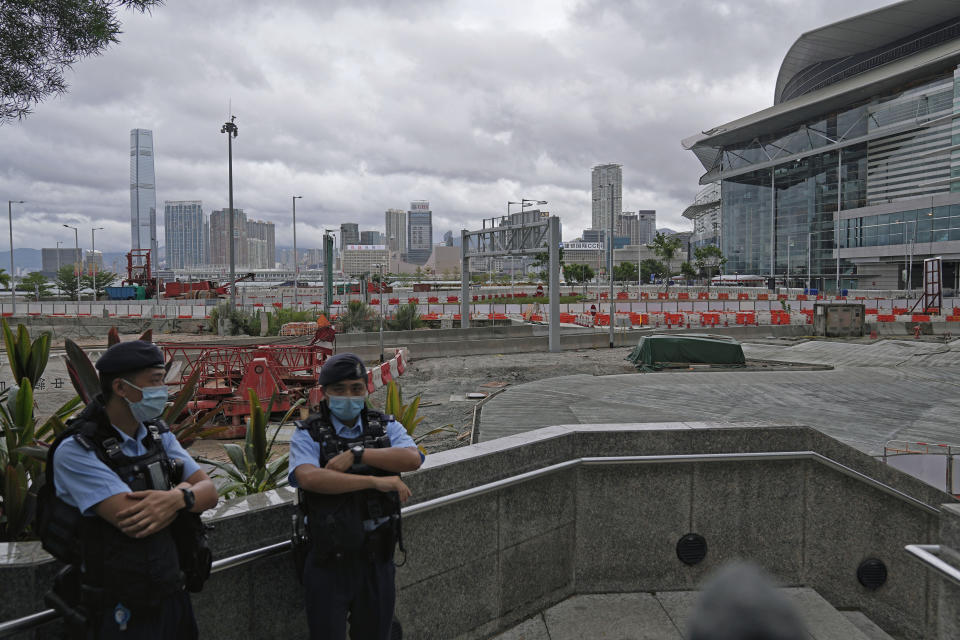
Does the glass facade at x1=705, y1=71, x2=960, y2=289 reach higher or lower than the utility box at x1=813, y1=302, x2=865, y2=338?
higher

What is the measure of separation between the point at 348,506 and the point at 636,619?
2812 millimetres

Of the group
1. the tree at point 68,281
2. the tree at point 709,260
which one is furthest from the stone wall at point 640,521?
the tree at point 709,260

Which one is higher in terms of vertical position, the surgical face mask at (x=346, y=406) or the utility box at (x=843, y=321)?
the surgical face mask at (x=346, y=406)

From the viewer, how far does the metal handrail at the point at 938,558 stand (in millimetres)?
3355

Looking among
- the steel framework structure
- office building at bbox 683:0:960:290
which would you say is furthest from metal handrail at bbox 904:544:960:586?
office building at bbox 683:0:960:290

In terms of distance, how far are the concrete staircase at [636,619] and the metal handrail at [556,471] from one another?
1082 mm

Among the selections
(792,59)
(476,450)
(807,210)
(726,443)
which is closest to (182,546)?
(476,450)

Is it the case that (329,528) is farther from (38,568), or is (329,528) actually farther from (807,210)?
(807,210)

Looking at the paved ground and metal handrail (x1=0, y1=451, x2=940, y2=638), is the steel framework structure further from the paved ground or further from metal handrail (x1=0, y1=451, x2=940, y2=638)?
metal handrail (x1=0, y1=451, x2=940, y2=638)

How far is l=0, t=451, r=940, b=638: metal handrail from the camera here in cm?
272

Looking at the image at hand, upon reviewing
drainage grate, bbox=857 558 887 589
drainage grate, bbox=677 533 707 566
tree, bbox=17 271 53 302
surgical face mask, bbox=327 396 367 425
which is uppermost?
tree, bbox=17 271 53 302

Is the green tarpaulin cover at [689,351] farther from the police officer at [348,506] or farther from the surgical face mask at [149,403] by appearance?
the surgical face mask at [149,403]

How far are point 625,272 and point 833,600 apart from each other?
4797 inches

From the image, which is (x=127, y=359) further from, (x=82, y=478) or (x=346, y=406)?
(x=346, y=406)
